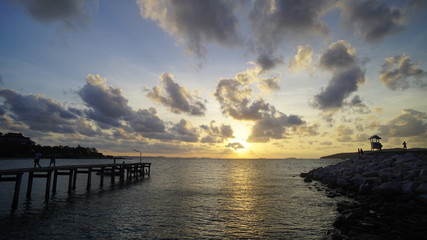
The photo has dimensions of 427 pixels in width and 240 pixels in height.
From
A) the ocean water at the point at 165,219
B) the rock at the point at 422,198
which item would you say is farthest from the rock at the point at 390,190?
the ocean water at the point at 165,219

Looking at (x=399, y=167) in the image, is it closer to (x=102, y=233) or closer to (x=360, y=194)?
(x=360, y=194)

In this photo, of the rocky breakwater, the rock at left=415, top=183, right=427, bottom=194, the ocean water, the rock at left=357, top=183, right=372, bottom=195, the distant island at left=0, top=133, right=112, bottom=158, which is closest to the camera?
the rocky breakwater

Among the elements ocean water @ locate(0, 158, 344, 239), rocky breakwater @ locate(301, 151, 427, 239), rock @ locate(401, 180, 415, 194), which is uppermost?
rock @ locate(401, 180, 415, 194)

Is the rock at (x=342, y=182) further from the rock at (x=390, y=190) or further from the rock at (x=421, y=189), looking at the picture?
the rock at (x=421, y=189)

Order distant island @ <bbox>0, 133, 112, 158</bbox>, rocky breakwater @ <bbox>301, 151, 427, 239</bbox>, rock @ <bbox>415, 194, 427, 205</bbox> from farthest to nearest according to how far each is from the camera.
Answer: distant island @ <bbox>0, 133, 112, 158</bbox> → rock @ <bbox>415, 194, 427, 205</bbox> → rocky breakwater @ <bbox>301, 151, 427, 239</bbox>

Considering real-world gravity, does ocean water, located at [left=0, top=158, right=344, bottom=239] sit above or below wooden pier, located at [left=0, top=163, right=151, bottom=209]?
below

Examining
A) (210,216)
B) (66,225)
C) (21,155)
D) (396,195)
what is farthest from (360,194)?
(21,155)

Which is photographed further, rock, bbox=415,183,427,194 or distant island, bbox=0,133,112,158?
distant island, bbox=0,133,112,158

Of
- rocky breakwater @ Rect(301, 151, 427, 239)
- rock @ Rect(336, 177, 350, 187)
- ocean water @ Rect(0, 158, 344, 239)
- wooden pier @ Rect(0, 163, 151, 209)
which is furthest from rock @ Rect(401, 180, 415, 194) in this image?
wooden pier @ Rect(0, 163, 151, 209)

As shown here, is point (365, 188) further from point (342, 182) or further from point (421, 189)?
point (342, 182)

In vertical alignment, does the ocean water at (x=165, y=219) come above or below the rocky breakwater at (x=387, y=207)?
below

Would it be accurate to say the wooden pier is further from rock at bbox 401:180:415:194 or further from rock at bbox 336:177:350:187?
rock at bbox 336:177:350:187

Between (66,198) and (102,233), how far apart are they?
15.6 meters

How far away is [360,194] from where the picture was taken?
24859mm
